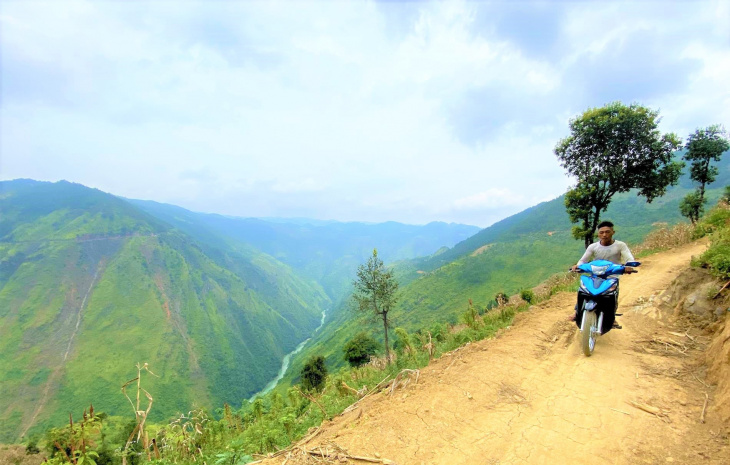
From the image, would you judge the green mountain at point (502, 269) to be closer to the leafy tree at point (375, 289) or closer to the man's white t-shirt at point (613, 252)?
the leafy tree at point (375, 289)

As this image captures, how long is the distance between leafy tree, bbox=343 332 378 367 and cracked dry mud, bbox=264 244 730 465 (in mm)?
41209

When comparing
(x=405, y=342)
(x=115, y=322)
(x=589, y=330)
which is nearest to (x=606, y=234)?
(x=589, y=330)

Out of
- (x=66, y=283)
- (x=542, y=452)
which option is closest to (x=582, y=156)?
(x=542, y=452)

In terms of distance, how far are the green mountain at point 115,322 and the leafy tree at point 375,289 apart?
310ft

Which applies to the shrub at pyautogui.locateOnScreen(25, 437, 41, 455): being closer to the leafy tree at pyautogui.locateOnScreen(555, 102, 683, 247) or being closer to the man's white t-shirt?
the man's white t-shirt

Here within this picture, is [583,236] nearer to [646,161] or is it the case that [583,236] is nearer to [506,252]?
[646,161]

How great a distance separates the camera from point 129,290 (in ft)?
464

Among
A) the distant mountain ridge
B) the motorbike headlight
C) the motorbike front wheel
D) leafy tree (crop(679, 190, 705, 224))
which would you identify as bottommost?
the distant mountain ridge

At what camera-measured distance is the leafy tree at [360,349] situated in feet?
151

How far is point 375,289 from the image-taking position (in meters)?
25.4

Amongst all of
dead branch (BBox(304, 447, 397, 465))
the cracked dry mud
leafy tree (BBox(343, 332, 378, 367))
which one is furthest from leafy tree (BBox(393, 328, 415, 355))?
leafy tree (BBox(343, 332, 378, 367))

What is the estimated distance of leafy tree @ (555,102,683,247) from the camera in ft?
56.0

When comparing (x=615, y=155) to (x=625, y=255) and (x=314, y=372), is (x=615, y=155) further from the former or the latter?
(x=314, y=372)

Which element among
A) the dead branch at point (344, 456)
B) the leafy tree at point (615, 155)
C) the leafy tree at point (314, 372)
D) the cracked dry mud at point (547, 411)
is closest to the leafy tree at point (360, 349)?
the leafy tree at point (314, 372)
